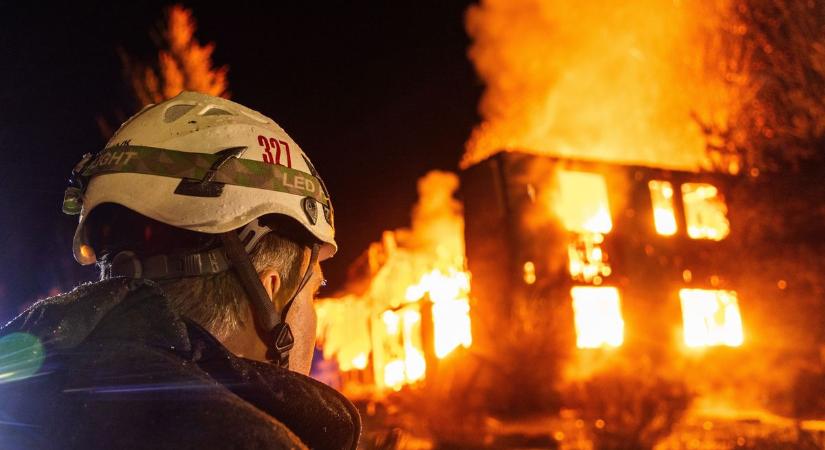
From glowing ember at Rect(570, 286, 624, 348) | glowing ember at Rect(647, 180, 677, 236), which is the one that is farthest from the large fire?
glowing ember at Rect(647, 180, 677, 236)

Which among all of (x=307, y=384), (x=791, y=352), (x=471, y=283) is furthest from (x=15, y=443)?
(x=791, y=352)

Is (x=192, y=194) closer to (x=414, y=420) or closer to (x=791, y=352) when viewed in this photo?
(x=414, y=420)

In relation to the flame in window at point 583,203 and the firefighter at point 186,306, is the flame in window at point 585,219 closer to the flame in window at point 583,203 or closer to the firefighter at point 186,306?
the flame in window at point 583,203

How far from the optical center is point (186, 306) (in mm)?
1544

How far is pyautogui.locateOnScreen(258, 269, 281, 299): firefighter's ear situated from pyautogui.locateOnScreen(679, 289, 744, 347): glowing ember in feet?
75.7

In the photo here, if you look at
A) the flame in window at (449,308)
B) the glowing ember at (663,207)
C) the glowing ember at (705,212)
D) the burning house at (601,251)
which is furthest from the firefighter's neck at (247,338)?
the glowing ember at (705,212)

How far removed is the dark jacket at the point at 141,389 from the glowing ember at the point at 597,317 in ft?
65.9

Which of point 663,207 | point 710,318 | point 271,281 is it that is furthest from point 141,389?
point 710,318

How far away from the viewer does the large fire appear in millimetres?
23281

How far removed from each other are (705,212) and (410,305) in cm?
1202

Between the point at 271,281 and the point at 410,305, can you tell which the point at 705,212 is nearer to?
the point at 410,305

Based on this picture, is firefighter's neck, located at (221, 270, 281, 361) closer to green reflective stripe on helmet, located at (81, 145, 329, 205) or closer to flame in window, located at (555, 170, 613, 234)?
green reflective stripe on helmet, located at (81, 145, 329, 205)

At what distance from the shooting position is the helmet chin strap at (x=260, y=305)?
1612mm

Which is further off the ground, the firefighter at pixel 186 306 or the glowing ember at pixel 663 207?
the glowing ember at pixel 663 207
